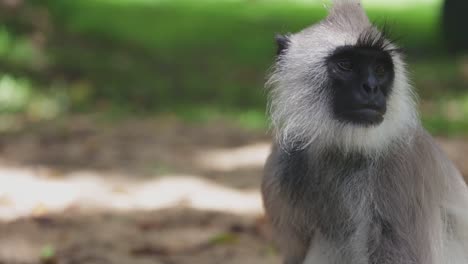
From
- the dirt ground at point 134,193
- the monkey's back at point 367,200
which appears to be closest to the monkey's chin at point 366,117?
the monkey's back at point 367,200

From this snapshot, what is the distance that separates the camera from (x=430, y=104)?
30.8ft

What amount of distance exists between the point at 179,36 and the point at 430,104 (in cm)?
442

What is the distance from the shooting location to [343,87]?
3.57 metres

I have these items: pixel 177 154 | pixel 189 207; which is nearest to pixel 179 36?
pixel 177 154

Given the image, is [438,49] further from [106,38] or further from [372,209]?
[372,209]

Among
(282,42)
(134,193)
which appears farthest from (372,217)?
(134,193)

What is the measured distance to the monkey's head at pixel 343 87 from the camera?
348 centimetres

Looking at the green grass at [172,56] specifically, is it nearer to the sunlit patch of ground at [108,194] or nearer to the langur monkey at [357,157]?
the sunlit patch of ground at [108,194]

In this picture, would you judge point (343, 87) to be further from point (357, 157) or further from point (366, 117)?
point (357, 157)

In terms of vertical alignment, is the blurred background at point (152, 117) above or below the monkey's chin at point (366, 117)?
above

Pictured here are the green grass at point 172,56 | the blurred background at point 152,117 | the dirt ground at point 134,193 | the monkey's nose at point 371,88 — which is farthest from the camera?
the green grass at point 172,56

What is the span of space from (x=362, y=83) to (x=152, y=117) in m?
5.62

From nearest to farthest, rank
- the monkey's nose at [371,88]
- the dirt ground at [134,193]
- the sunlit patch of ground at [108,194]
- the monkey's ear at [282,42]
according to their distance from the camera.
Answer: the monkey's nose at [371,88]
the monkey's ear at [282,42]
the dirt ground at [134,193]
the sunlit patch of ground at [108,194]

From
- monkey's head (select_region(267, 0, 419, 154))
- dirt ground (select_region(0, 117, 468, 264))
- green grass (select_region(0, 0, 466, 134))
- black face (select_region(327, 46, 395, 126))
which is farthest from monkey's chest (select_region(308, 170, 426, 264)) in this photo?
green grass (select_region(0, 0, 466, 134))
